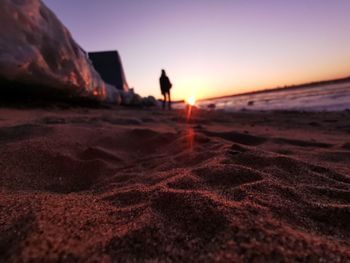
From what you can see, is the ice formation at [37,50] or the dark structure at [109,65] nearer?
the ice formation at [37,50]

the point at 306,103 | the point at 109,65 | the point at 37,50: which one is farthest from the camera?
the point at 109,65

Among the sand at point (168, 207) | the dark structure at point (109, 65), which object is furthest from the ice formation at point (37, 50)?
the dark structure at point (109, 65)

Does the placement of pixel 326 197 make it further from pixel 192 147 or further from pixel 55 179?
pixel 55 179

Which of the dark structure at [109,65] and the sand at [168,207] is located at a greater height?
the dark structure at [109,65]

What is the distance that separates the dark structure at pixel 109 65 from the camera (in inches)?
773

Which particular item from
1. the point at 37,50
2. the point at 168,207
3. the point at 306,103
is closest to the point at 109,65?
the point at 306,103

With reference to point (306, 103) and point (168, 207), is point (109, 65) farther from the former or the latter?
point (168, 207)

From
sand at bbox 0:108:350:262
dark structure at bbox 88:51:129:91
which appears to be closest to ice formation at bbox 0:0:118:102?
sand at bbox 0:108:350:262

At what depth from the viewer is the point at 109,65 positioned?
20219 mm

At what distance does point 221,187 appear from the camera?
1313mm

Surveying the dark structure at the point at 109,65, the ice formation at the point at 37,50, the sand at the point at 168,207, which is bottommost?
the sand at the point at 168,207

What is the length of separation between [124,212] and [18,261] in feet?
1.33

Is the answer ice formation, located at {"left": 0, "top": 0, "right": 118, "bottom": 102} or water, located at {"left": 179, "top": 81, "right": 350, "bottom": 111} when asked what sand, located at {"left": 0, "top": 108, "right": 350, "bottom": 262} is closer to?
ice formation, located at {"left": 0, "top": 0, "right": 118, "bottom": 102}

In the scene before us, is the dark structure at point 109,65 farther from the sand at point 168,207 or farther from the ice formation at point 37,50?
the sand at point 168,207
